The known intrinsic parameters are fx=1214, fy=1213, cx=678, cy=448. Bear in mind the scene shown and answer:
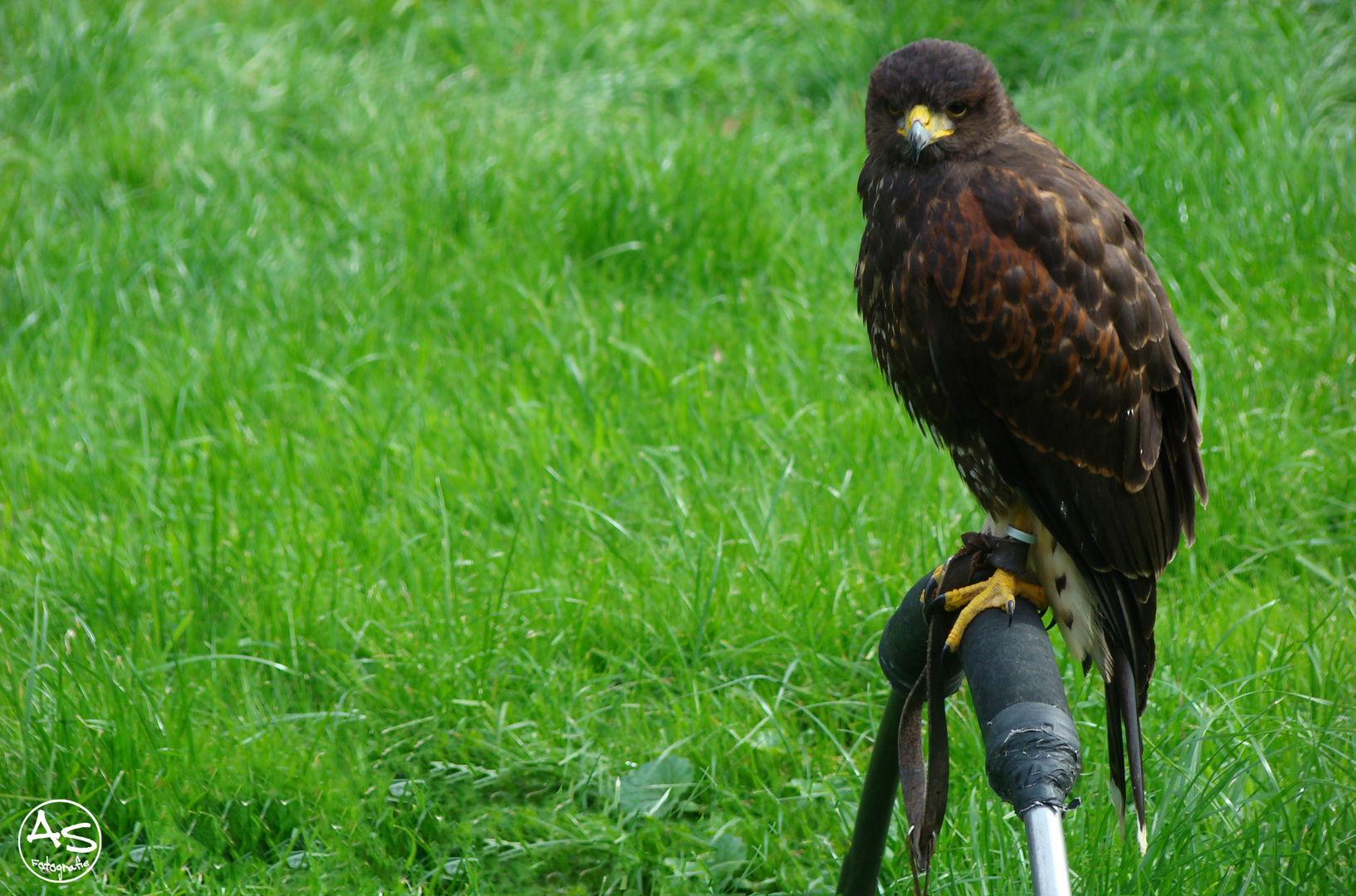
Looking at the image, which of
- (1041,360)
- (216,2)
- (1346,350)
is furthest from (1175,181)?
(216,2)

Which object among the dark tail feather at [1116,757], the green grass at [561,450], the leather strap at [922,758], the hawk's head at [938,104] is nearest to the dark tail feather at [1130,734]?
the dark tail feather at [1116,757]

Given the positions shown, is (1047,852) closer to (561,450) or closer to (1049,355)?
(1049,355)

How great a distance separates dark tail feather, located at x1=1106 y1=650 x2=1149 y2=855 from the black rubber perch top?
0.28 metres

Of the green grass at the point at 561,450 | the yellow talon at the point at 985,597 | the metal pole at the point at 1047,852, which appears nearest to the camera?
the metal pole at the point at 1047,852

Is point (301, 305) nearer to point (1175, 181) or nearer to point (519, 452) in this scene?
point (519, 452)

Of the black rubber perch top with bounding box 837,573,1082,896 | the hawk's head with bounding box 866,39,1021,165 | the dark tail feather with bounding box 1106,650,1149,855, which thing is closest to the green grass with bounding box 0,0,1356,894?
the dark tail feather with bounding box 1106,650,1149,855

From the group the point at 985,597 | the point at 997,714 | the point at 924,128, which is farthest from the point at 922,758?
the point at 924,128

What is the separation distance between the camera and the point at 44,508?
3.37 meters

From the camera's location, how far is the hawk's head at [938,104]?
7.73ft

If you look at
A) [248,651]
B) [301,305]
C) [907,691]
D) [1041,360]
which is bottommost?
[248,651]

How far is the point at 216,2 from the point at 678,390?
3821 millimetres

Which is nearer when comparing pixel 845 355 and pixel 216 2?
pixel 845 355

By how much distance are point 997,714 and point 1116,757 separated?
2.59 feet

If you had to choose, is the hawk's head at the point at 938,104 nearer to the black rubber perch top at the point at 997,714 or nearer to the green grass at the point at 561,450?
the black rubber perch top at the point at 997,714
